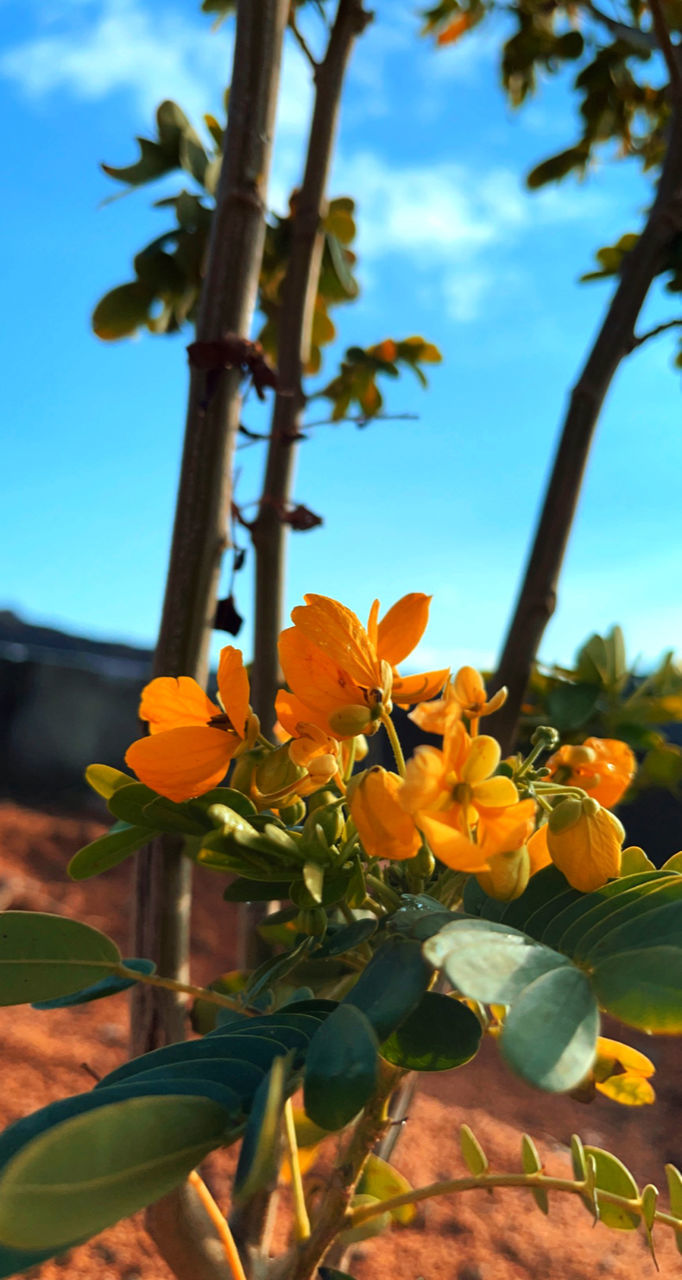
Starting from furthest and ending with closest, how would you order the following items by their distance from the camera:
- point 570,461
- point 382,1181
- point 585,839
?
1. point 570,461
2. point 382,1181
3. point 585,839

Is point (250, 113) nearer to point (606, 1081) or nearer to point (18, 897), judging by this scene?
point (606, 1081)

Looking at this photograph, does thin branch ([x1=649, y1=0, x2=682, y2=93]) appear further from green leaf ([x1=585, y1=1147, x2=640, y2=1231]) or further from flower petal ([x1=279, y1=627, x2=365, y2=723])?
green leaf ([x1=585, y1=1147, x2=640, y2=1231])

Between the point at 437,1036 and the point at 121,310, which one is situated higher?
the point at 121,310

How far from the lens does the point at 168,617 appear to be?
810 millimetres

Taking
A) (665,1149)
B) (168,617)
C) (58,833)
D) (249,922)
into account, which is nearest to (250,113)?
(168,617)

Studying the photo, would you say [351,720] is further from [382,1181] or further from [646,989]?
[382,1181]

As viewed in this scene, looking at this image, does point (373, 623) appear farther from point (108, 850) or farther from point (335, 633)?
point (108, 850)

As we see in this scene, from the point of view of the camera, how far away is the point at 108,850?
480 millimetres

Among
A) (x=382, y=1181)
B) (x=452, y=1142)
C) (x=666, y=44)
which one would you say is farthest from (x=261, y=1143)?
(x=666, y=44)

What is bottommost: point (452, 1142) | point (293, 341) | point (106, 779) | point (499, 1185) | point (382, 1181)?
point (452, 1142)

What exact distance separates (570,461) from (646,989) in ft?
2.42

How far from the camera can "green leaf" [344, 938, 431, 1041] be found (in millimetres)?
314

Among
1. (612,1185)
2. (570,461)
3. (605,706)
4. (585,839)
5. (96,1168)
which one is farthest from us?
(605,706)

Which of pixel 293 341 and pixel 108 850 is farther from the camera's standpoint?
pixel 293 341
